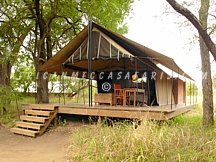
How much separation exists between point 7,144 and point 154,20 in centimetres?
445

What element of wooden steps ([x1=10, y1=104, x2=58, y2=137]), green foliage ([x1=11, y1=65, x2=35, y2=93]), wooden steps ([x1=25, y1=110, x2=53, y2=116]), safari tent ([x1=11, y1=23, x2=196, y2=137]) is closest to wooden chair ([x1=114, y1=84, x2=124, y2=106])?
safari tent ([x1=11, y1=23, x2=196, y2=137])

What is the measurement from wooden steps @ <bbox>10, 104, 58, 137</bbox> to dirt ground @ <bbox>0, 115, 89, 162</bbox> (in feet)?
0.46

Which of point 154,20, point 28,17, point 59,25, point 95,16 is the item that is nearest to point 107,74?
point 95,16

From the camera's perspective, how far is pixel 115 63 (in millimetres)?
8844

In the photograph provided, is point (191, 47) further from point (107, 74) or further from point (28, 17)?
point (28, 17)

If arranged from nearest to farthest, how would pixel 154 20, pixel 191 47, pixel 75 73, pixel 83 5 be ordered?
pixel 154 20 < pixel 191 47 < pixel 83 5 < pixel 75 73

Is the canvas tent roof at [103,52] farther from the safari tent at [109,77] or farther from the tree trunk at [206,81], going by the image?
the tree trunk at [206,81]

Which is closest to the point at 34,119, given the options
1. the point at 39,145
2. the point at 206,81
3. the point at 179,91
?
the point at 39,145

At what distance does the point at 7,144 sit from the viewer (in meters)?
5.34

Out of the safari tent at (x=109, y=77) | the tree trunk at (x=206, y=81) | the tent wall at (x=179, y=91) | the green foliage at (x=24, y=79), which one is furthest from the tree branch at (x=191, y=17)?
the green foliage at (x=24, y=79)

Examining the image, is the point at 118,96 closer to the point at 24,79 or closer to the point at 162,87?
A: the point at 162,87

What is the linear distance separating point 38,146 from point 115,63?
473cm

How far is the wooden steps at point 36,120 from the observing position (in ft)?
19.6

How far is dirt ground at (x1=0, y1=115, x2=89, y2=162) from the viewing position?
13.4ft
